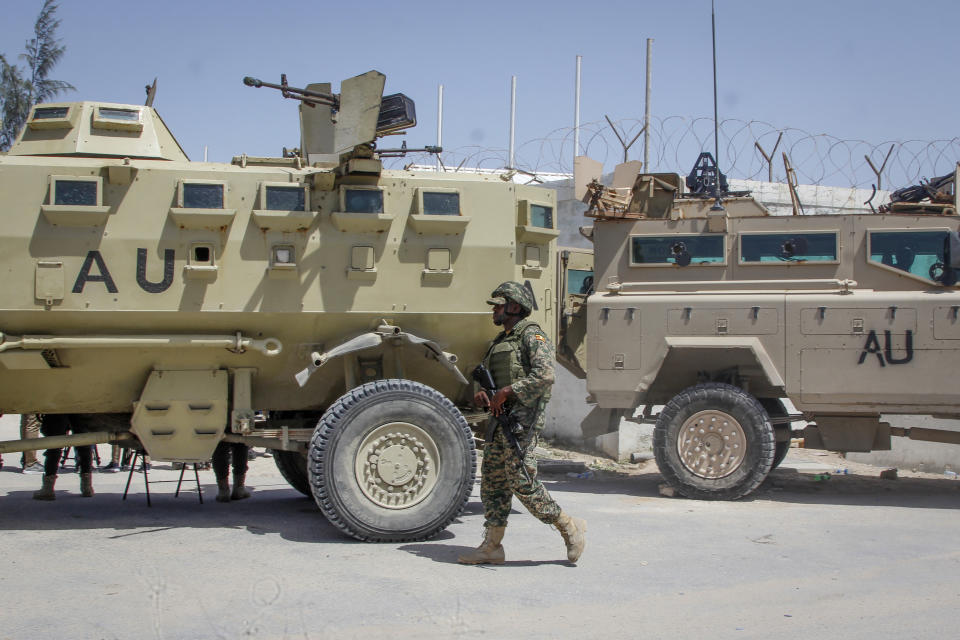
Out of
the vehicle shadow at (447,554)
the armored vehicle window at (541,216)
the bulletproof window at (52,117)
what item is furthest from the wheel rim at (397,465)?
the bulletproof window at (52,117)

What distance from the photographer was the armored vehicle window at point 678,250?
8.59m

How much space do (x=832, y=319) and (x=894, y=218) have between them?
3.68 ft

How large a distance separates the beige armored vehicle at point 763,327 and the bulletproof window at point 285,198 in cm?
316

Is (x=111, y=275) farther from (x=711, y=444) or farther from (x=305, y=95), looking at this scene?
(x=711, y=444)

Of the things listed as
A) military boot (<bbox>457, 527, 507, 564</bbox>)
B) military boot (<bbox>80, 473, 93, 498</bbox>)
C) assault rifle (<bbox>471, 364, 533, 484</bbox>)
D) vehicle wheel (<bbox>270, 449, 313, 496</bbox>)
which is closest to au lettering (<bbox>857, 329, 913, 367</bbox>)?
assault rifle (<bbox>471, 364, 533, 484</bbox>)

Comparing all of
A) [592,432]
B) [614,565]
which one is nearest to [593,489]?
[592,432]

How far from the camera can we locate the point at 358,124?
20.2ft

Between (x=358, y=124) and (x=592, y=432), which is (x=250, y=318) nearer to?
(x=358, y=124)

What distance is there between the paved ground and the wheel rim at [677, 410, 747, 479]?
0.35 meters

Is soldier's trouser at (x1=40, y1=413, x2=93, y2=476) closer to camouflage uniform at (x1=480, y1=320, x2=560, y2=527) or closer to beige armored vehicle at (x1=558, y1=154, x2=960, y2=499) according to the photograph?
camouflage uniform at (x1=480, y1=320, x2=560, y2=527)

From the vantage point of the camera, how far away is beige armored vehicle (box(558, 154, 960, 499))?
794 cm

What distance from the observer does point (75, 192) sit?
240 inches

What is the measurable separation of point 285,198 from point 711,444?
13.8ft

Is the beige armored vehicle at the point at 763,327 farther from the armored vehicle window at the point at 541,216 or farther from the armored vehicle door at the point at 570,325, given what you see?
the armored vehicle window at the point at 541,216
